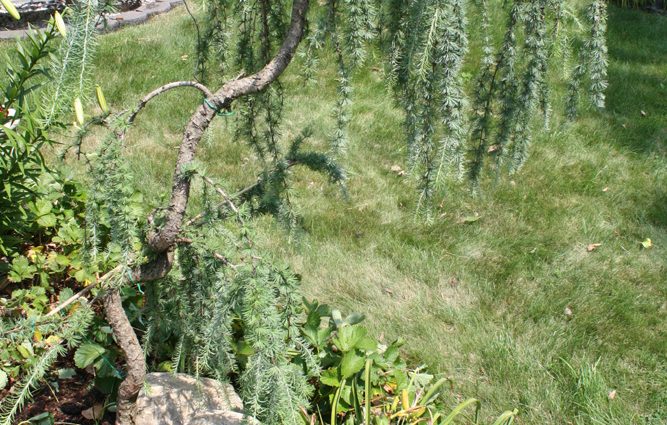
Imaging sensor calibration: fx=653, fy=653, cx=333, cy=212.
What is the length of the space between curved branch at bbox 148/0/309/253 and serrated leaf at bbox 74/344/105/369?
624mm

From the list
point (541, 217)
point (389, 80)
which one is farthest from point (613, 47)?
point (389, 80)

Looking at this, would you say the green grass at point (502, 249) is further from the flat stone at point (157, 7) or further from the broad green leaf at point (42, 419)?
the flat stone at point (157, 7)

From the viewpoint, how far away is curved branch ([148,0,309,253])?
197 cm

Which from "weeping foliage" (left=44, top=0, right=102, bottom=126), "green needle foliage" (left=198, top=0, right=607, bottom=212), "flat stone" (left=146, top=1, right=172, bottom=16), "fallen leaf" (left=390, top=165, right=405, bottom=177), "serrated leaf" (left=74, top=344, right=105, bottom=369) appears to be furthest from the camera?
"flat stone" (left=146, top=1, right=172, bottom=16)

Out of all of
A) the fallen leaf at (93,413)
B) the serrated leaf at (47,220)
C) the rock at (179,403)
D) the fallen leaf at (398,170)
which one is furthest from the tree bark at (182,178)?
the fallen leaf at (398,170)

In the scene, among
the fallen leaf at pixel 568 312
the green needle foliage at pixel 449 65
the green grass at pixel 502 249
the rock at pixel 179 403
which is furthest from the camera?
the fallen leaf at pixel 568 312

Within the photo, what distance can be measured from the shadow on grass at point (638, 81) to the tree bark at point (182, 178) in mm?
4004

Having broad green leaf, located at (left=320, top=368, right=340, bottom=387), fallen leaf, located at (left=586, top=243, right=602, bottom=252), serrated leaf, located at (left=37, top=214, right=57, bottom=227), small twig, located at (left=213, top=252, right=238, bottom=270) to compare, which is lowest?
fallen leaf, located at (left=586, top=243, right=602, bottom=252)

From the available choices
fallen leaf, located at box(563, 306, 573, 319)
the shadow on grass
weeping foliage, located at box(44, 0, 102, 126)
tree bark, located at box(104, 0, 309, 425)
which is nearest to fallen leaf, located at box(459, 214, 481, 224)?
fallen leaf, located at box(563, 306, 573, 319)

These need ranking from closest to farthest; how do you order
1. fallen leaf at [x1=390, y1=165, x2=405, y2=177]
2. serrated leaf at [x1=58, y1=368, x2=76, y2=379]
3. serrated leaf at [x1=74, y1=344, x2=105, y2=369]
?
serrated leaf at [x1=74, y1=344, x2=105, y2=369]
serrated leaf at [x1=58, y1=368, x2=76, y2=379]
fallen leaf at [x1=390, y1=165, x2=405, y2=177]

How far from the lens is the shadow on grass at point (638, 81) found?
17.5ft

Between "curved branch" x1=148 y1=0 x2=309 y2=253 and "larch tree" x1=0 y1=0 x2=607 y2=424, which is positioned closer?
"larch tree" x1=0 y1=0 x2=607 y2=424

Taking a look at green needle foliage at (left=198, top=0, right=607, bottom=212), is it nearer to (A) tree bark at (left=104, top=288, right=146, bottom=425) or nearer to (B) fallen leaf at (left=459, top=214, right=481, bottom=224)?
(A) tree bark at (left=104, top=288, right=146, bottom=425)

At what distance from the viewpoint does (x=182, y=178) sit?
6.47 feet
